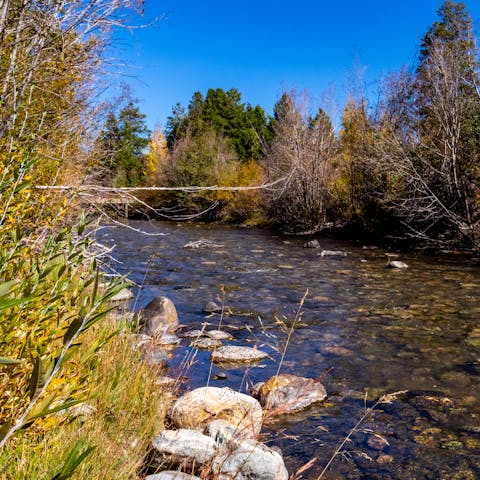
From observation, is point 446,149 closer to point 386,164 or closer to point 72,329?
point 386,164

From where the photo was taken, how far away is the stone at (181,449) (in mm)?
3129

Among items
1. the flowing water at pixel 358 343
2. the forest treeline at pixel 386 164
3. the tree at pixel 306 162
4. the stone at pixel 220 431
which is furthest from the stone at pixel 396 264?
the stone at pixel 220 431

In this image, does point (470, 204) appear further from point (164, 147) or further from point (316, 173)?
point (164, 147)

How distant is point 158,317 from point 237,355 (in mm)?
1664

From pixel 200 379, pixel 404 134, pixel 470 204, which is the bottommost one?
pixel 200 379

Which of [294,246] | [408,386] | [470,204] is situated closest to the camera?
[408,386]

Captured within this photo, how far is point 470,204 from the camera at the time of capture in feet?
46.5

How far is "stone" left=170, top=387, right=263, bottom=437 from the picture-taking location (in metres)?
3.97

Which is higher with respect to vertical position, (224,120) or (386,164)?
(224,120)

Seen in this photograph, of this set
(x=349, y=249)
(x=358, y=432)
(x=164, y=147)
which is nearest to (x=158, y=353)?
(x=358, y=432)

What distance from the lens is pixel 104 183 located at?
10.6 meters

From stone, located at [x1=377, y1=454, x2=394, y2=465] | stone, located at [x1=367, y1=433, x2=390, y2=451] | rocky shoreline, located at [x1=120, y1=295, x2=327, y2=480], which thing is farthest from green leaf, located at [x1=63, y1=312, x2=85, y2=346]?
stone, located at [x1=367, y1=433, x2=390, y2=451]

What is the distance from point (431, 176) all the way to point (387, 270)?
180 inches

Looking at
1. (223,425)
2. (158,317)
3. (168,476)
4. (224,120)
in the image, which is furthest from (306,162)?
(224,120)
